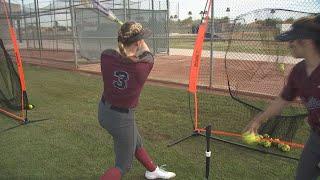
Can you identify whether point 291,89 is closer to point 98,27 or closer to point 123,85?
point 123,85

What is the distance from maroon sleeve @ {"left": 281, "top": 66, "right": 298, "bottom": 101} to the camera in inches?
124

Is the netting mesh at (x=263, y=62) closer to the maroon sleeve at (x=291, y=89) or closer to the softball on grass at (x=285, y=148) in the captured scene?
the softball on grass at (x=285, y=148)

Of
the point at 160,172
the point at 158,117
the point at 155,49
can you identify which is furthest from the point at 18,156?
the point at 155,49

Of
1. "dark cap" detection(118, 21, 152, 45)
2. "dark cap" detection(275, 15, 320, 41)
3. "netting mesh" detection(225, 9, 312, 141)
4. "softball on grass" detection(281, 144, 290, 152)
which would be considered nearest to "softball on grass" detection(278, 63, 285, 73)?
"netting mesh" detection(225, 9, 312, 141)

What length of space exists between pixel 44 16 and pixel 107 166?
16.8m

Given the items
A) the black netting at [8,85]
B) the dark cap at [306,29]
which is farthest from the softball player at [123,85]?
the black netting at [8,85]

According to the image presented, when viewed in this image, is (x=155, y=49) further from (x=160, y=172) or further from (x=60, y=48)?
(x=160, y=172)

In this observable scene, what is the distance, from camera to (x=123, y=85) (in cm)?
380

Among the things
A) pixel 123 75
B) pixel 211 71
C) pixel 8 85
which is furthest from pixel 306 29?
pixel 211 71

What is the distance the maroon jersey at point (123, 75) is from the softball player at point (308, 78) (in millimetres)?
1312

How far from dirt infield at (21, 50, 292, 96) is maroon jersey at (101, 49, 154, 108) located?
9.49 feet

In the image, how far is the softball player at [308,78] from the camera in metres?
2.93

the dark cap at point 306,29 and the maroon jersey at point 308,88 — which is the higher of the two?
the dark cap at point 306,29

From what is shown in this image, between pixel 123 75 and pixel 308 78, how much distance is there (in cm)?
163
